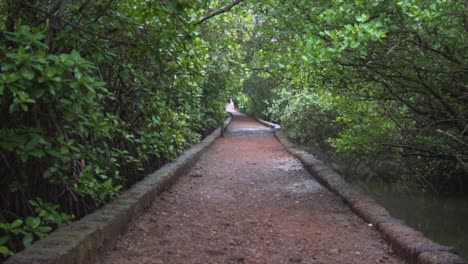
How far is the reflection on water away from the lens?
7.36 meters

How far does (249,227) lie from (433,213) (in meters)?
4.46

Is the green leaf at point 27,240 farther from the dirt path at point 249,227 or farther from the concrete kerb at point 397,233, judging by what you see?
the concrete kerb at point 397,233

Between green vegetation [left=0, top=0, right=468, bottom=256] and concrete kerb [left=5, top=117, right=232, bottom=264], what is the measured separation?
152 millimetres

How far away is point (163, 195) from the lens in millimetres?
7465

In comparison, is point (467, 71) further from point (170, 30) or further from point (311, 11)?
point (170, 30)

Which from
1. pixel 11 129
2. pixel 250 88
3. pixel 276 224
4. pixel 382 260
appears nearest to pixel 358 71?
pixel 276 224

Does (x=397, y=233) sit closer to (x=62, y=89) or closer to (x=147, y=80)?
(x=62, y=89)

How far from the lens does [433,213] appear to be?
8.66 metres

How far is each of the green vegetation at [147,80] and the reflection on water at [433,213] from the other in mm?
499

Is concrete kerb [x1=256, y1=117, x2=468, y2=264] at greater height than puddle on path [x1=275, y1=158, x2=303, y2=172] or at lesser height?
greater

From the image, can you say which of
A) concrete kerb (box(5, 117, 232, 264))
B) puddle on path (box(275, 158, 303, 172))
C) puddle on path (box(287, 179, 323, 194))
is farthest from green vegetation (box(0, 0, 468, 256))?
puddle on path (box(275, 158, 303, 172))

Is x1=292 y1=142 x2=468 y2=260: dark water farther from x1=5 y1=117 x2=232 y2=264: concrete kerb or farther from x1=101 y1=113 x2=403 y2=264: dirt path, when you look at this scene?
x1=5 y1=117 x2=232 y2=264: concrete kerb

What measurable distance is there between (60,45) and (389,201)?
23.3 ft

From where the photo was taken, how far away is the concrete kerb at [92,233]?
343cm
